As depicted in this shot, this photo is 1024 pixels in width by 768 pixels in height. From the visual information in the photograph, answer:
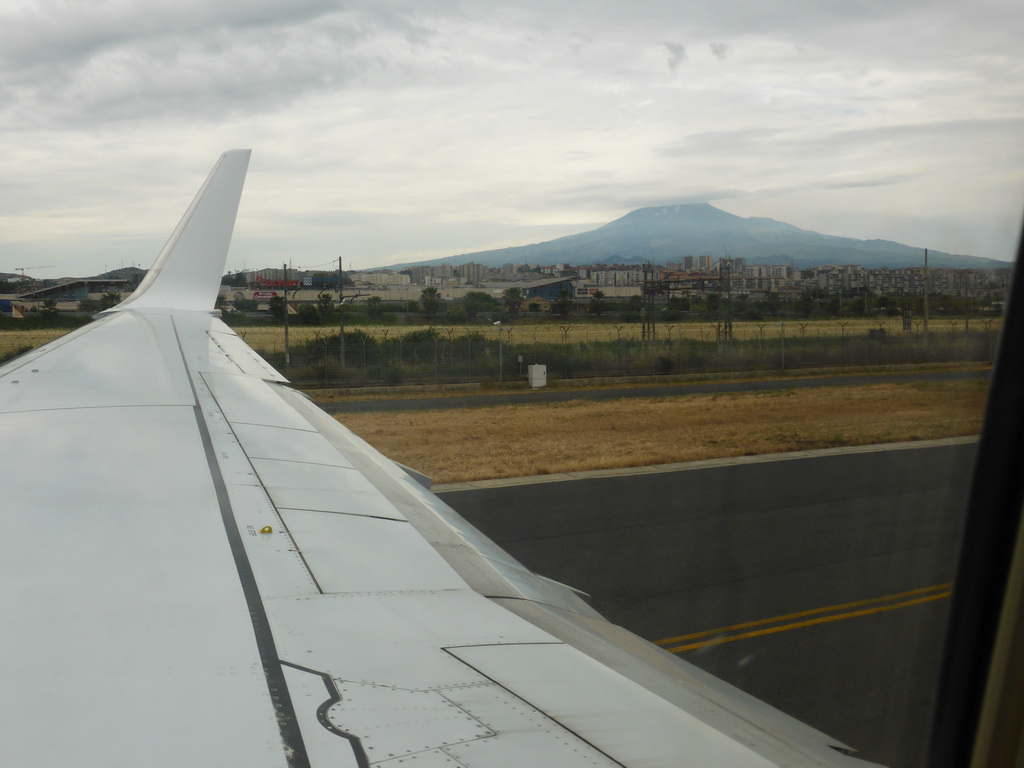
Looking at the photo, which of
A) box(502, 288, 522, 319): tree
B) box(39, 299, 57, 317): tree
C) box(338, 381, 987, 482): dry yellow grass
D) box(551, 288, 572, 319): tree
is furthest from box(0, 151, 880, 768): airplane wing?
box(502, 288, 522, 319): tree

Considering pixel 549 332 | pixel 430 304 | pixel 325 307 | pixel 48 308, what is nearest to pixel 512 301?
pixel 430 304

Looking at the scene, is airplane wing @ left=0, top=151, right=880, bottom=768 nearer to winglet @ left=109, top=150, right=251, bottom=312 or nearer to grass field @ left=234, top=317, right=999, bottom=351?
winglet @ left=109, top=150, right=251, bottom=312

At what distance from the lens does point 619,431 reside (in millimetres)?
17078

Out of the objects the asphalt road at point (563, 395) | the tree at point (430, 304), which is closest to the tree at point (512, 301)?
the tree at point (430, 304)

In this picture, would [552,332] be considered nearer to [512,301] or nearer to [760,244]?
[512,301]

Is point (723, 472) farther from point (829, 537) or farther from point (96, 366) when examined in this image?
point (96, 366)

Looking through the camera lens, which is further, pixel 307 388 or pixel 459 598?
pixel 307 388

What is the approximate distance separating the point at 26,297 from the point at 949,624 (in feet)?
29.2

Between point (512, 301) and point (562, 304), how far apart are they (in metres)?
2.79

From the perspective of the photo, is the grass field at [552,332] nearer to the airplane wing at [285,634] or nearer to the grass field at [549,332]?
the grass field at [549,332]

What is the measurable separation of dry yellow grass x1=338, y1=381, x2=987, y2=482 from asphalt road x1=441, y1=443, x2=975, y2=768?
4.55 ft

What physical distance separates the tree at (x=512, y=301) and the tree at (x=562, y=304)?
75.8 inches

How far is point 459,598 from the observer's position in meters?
2.05

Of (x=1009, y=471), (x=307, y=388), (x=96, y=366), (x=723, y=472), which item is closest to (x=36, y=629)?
(x=1009, y=471)
